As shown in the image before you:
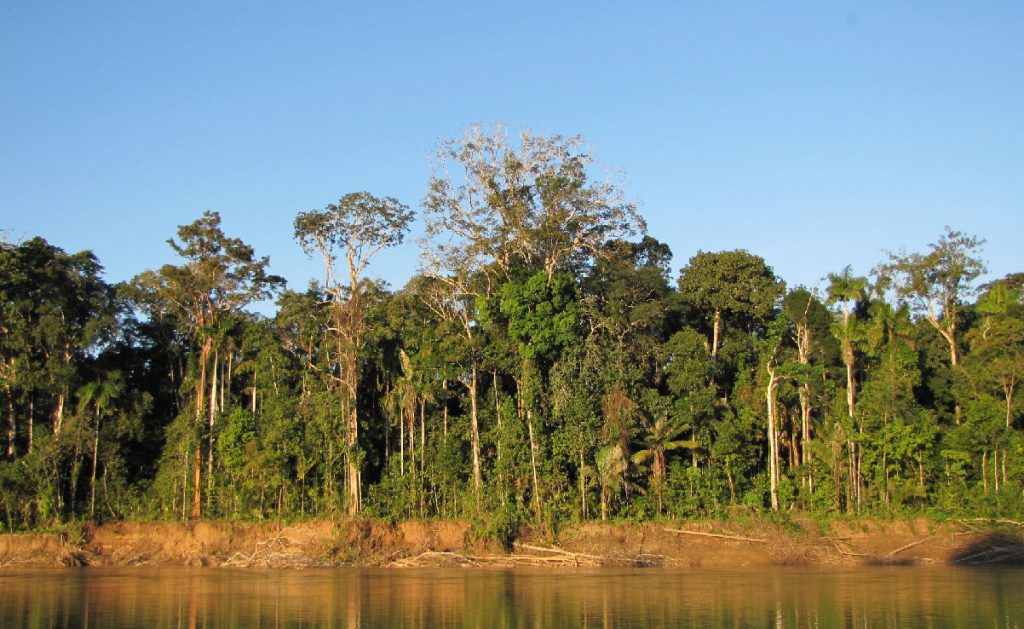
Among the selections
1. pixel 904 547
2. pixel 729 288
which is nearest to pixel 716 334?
pixel 729 288

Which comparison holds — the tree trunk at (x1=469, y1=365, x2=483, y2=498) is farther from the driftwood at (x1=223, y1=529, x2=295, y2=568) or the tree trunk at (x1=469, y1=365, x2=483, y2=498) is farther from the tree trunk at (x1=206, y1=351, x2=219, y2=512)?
the tree trunk at (x1=206, y1=351, x2=219, y2=512)

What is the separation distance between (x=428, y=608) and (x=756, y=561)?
1579 centimetres

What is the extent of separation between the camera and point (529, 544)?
3534 centimetres

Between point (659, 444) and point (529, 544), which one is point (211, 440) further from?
point (659, 444)

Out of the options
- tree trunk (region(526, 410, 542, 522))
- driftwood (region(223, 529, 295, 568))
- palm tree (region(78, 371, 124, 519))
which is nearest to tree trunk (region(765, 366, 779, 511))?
tree trunk (region(526, 410, 542, 522))

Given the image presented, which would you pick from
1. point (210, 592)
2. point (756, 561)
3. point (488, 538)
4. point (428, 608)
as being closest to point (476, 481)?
point (488, 538)

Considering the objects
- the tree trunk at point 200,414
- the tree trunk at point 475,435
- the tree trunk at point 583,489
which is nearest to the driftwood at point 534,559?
the tree trunk at point 583,489

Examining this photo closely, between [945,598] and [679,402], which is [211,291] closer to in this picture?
[679,402]

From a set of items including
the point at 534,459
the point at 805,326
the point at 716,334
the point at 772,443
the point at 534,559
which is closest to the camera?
the point at 534,559

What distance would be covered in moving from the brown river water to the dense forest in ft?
20.4

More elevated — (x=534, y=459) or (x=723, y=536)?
(x=534, y=459)

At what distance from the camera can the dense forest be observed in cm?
3684

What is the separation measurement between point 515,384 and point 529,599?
20413 mm

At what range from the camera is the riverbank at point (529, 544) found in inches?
1309
